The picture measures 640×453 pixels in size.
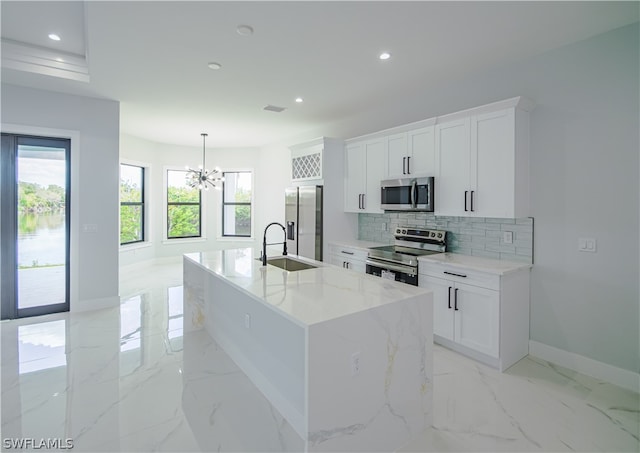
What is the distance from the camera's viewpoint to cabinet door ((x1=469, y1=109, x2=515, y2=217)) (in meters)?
3.09

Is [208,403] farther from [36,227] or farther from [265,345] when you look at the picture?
[36,227]

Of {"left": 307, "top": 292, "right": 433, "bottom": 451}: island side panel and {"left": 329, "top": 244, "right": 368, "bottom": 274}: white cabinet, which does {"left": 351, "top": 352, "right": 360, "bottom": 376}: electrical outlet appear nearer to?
{"left": 307, "top": 292, "right": 433, "bottom": 451}: island side panel

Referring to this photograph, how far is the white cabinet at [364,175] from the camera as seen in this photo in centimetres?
452

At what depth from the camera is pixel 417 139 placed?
3.94m

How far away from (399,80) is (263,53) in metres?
1.59

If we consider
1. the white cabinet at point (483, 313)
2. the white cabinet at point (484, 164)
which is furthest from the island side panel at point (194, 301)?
the white cabinet at point (484, 164)

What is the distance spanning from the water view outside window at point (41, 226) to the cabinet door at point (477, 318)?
4981mm

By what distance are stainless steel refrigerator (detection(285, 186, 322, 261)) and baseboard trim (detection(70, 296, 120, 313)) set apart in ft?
8.76

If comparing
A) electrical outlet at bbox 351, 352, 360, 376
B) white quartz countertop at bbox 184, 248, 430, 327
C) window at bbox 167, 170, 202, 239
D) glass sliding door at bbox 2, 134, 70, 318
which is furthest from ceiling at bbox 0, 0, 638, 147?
window at bbox 167, 170, 202, 239

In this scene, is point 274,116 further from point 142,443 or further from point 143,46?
point 142,443

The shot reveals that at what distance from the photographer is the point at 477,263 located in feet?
10.7

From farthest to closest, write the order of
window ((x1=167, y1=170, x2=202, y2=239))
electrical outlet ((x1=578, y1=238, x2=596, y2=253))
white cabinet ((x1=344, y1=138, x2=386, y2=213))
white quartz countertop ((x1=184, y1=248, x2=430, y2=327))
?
1. window ((x1=167, y1=170, x2=202, y2=239))
2. white cabinet ((x1=344, y1=138, x2=386, y2=213))
3. electrical outlet ((x1=578, y1=238, x2=596, y2=253))
4. white quartz countertop ((x1=184, y1=248, x2=430, y2=327))

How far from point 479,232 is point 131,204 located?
6.88 meters

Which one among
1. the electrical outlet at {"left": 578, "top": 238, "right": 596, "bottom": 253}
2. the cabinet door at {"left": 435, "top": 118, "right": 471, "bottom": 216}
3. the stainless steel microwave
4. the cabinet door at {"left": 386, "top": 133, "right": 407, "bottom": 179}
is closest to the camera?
the electrical outlet at {"left": 578, "top": 238, "right": 596, "bottom": 253}
